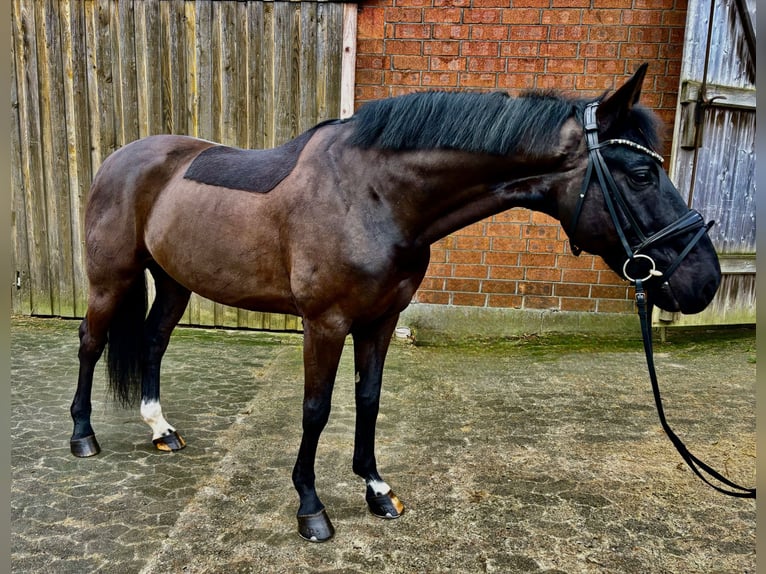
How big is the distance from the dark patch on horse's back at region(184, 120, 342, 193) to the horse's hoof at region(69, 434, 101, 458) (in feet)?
4.98

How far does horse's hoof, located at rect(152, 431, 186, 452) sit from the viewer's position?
9.71ft

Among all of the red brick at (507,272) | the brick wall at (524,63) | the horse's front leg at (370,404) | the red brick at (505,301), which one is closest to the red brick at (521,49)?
the brick wall at (524,63)

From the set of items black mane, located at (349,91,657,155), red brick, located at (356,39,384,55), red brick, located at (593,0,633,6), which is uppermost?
red brick, located at (593,0,633,6)

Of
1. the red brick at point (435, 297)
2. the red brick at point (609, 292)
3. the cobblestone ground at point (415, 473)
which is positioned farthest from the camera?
the red brick at point (435, 297)

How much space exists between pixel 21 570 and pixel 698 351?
17.2ft

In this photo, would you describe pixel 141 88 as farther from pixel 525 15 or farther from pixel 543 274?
pixel 543 274

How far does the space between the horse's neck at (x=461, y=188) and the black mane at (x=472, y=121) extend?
0.05m

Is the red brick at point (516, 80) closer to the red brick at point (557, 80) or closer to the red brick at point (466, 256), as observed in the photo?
the red brick at point (557, 80)

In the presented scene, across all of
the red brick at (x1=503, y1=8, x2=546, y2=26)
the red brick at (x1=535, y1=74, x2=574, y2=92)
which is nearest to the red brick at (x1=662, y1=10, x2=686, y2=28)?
the red brick at (x1=535, y1=74, x2=574, y2=92)

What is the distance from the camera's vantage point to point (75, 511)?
7.68ft

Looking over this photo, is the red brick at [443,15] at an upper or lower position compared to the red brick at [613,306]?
upper

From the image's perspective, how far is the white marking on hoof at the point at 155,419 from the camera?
2984 millimetres

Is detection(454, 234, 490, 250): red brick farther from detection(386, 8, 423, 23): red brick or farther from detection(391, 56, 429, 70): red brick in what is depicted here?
detection(386, 8, 423, 23): red brick

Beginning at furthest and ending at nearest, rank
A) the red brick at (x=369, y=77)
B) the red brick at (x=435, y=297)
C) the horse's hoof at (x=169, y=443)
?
the red brick at (x=435, y=297)
the red brick at (x=369, y=77)
the horse's hoof at (x=169, y=443)
